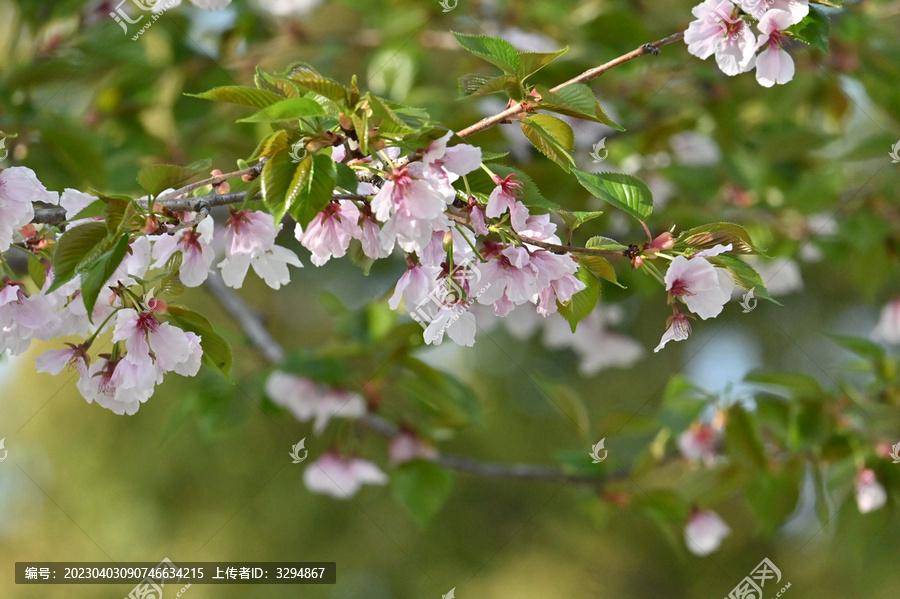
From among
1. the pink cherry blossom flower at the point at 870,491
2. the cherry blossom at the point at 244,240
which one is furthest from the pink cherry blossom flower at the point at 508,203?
the pink cherry blossom flower at the point at 870,491

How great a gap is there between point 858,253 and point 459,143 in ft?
2.97

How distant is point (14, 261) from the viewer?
79 centimetres

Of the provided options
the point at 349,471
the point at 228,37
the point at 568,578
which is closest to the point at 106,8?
the point at 228,37

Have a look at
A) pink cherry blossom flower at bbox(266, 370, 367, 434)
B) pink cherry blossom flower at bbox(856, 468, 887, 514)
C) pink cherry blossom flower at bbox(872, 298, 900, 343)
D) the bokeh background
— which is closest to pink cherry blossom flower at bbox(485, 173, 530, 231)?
the bokeh background

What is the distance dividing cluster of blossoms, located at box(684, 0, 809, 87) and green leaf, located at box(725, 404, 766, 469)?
0.50 metres

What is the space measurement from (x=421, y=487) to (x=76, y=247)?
650 mm

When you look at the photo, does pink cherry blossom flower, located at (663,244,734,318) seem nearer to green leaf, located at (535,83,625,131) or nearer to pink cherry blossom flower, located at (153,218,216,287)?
green leaf, located at (535,83,625,131)

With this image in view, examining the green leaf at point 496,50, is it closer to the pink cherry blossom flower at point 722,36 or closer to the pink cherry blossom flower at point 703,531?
the pink cherry blossom flower at point 722,36

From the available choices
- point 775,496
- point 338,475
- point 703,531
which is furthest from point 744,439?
point 338,475

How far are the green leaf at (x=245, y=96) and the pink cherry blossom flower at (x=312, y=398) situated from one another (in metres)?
0.61

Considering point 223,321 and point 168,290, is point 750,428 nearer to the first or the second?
point 168,290

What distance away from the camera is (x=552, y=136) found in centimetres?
40

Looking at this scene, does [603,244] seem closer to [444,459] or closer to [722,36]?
[722,36]

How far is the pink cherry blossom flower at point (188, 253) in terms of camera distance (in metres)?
0.41
